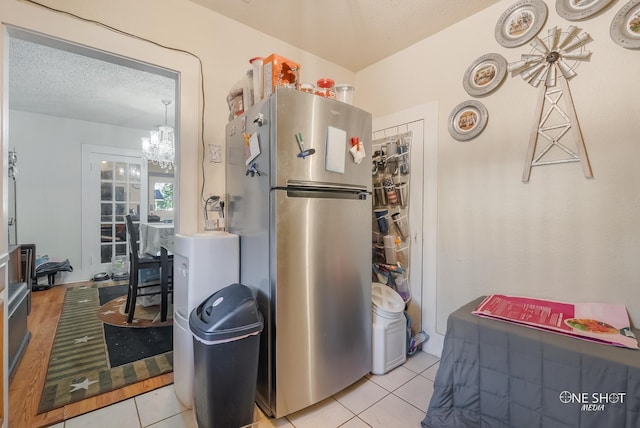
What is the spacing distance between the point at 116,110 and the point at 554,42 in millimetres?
4726

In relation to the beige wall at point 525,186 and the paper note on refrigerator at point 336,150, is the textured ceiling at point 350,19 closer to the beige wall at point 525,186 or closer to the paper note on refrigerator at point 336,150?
the beige wall at point 525,186

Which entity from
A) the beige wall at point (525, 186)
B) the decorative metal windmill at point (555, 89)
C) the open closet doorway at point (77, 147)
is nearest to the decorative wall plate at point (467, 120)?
the beige wall at point (525, 186)

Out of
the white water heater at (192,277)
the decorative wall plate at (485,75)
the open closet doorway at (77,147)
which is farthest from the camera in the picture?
the open closet doorway at (77,147)

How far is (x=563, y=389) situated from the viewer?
111 cm

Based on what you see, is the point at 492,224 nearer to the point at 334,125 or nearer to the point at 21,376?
the point at 334,125

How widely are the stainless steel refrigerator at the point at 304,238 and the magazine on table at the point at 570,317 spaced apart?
0.75 m

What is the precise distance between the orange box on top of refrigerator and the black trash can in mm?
1121

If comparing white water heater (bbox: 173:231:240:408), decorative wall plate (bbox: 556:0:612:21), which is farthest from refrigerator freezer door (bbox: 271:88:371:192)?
decorative wall plate (bbox: 556:0:612:21)

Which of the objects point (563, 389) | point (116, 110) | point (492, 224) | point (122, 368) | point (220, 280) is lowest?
point (122, 368)

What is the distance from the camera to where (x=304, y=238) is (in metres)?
1.44

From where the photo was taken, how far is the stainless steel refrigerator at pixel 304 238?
137 centimetres

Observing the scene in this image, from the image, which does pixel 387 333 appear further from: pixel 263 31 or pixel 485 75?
pixel 263 31

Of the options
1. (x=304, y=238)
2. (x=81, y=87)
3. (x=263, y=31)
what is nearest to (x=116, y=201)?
(x=81, y=87)

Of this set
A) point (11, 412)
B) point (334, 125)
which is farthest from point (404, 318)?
point (11, 412)
